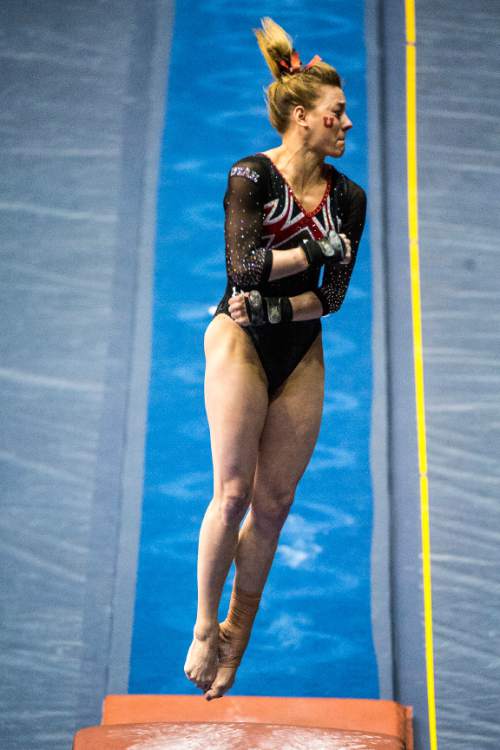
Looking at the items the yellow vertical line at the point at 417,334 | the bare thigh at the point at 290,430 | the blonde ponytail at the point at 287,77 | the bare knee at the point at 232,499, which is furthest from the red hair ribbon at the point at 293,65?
the yellow vertical line at the point at 417,334

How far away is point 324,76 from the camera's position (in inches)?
104

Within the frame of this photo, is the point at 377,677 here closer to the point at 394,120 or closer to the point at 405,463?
the point at 405,463

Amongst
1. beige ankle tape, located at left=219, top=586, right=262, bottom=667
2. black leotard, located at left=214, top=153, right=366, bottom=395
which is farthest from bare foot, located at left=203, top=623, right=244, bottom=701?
black leotard, located at left=214, top=153, right=366, bottom=395

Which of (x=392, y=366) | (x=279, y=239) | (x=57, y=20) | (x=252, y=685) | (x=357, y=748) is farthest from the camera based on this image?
(x=57, y=20)

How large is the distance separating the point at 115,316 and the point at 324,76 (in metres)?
2.30

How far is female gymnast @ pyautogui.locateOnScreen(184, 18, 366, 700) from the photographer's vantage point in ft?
8.37

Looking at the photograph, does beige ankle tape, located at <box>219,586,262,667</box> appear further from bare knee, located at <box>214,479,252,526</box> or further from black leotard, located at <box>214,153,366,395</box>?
black leotard, located at <box>214,153,366,395</box>

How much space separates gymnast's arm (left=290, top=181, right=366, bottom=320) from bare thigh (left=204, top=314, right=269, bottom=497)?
0.59 feet

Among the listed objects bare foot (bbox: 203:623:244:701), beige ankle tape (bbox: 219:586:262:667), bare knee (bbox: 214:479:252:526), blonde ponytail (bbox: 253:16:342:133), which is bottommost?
bare foot (bbox: 203:623:244:701)

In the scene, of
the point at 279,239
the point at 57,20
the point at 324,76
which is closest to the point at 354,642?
the point at 279,239

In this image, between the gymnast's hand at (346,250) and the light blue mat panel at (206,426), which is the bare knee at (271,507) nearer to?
the gymnast's hand at (346,250)

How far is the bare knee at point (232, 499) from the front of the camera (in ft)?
8.70

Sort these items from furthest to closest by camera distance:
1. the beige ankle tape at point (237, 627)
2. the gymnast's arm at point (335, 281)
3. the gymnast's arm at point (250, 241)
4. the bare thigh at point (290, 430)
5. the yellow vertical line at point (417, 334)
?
the yellow vertical line at point (417, 334) → the beige ankle tape at point (237, 627) → the bare thigh at point (290, 430) → the gymnast's arm at point (335, 281) → the gymnast's arm at point (250, 241)

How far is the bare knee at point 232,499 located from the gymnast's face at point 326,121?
921mm
